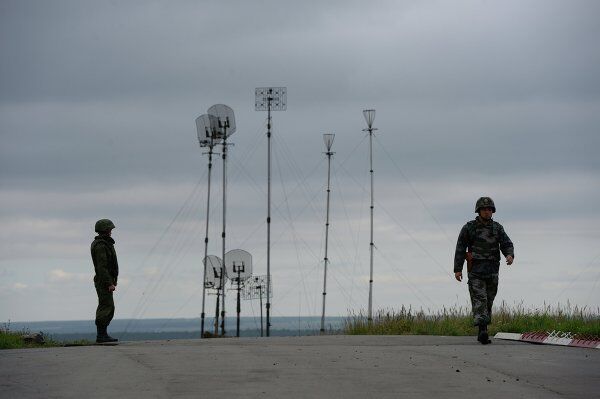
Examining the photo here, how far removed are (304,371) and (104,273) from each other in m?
8.29

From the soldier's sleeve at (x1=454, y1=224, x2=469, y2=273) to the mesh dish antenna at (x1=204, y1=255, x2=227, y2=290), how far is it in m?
25.0

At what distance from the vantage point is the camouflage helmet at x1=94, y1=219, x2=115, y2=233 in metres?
19.3

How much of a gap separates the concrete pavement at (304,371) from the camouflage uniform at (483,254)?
193 cm

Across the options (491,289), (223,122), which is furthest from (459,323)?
(223,122)

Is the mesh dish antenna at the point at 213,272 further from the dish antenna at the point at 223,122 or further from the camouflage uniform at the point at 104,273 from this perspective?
the camouflage uniform at the point at 104,273

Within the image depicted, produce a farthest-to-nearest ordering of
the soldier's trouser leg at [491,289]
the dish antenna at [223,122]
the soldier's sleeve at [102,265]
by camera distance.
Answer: the dish antenna at [223,122] < the soldier's sleeve at [102,265] < the soldier's trouser leg at [491,289]

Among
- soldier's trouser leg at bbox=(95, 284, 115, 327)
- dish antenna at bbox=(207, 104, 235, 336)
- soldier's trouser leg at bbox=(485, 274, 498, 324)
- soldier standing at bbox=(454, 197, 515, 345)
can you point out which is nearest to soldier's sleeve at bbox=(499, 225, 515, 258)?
soldier standing at bbox=(454, 197, 515, 345)

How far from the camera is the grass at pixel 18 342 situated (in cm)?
1978

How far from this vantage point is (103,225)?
19328mm

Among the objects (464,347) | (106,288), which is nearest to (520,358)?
(464,347)

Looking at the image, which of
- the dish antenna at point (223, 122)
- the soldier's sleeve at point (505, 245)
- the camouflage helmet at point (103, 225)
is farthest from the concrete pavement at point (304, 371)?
the dish antenna at point (223, 122)

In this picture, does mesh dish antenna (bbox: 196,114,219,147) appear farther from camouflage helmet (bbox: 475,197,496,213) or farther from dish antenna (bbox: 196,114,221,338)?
camouflage helmet (bbox: 475,197,496,213)

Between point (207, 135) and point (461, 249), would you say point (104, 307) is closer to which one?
point (461, 249)

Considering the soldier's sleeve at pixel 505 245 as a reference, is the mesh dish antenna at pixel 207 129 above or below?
above
